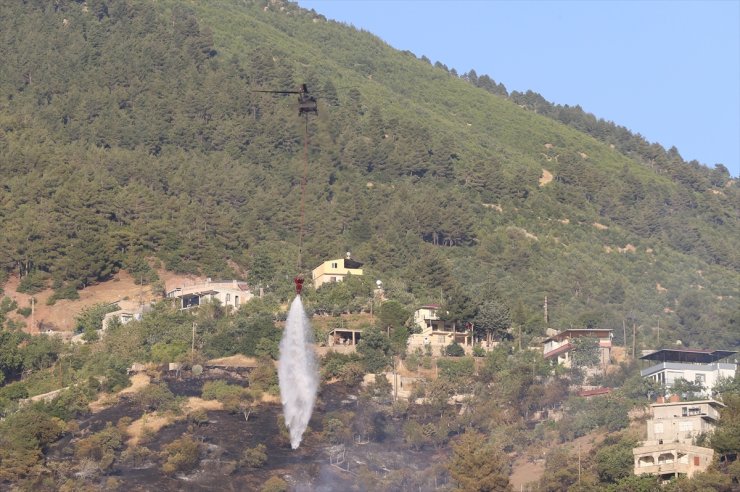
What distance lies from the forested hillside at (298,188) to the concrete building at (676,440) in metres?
28.8

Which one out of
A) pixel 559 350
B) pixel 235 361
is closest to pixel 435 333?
pixel 559 350

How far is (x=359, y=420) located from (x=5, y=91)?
77647 mm

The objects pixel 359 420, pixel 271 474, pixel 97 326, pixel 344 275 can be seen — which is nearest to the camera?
pixel 271 474

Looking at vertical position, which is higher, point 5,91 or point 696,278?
point 5,91

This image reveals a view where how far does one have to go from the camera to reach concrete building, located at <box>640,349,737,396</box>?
10081 centimetres

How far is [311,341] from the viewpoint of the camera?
4139 inches

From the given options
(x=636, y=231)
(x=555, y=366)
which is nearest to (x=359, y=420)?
(x=555, y=366)

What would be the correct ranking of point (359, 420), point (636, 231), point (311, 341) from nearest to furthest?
point (359, 420)
point (311, 341)
point (636, 231)

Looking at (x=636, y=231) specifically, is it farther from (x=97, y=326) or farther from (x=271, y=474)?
(x=271, y=474)

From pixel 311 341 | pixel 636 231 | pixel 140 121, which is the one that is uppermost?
pixel 140 121

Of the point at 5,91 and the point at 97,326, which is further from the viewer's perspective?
the point at 5,91

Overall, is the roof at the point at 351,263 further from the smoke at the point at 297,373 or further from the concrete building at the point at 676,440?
the concrete building at the point at 676,440

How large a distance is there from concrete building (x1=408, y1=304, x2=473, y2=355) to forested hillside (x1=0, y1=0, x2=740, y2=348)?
2.82 metres

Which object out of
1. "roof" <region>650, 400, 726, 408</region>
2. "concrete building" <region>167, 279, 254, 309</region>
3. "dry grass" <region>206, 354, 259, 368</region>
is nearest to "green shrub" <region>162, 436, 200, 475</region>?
"dry grass" <region>206, 354, 259, 368</region>
